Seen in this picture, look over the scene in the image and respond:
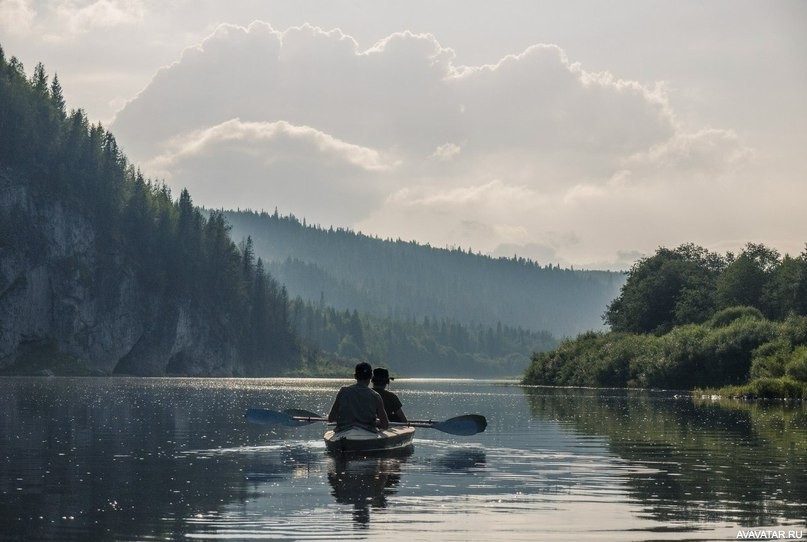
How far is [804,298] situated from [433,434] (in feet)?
315

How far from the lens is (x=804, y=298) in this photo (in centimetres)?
13412

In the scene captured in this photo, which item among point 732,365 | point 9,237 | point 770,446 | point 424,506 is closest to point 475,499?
Answer: point 424,506

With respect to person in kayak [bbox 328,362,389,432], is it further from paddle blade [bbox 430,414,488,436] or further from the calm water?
paddle blade [bbox 430,414,488,436]

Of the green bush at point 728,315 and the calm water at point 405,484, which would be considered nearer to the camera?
the calm water at point 405,484

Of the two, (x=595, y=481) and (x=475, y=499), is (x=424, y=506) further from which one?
(x=595, y=481)

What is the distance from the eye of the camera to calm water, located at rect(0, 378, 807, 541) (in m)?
21.2

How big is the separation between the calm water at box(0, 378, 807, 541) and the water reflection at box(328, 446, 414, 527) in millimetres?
63

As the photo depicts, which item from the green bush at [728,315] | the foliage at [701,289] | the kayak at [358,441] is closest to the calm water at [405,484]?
the kayak at [358,441]

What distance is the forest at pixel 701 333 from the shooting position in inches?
3745

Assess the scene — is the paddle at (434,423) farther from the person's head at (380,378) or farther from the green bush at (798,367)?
the green bush at (798,367)

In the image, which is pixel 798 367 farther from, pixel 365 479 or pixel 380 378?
pixel 365 479

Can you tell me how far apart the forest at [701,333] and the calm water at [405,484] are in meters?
44.8

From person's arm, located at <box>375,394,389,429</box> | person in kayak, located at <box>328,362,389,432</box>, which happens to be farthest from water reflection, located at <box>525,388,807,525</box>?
person in kayak, located at <box>328,362,389,432</box>

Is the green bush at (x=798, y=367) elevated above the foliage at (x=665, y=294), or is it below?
below
